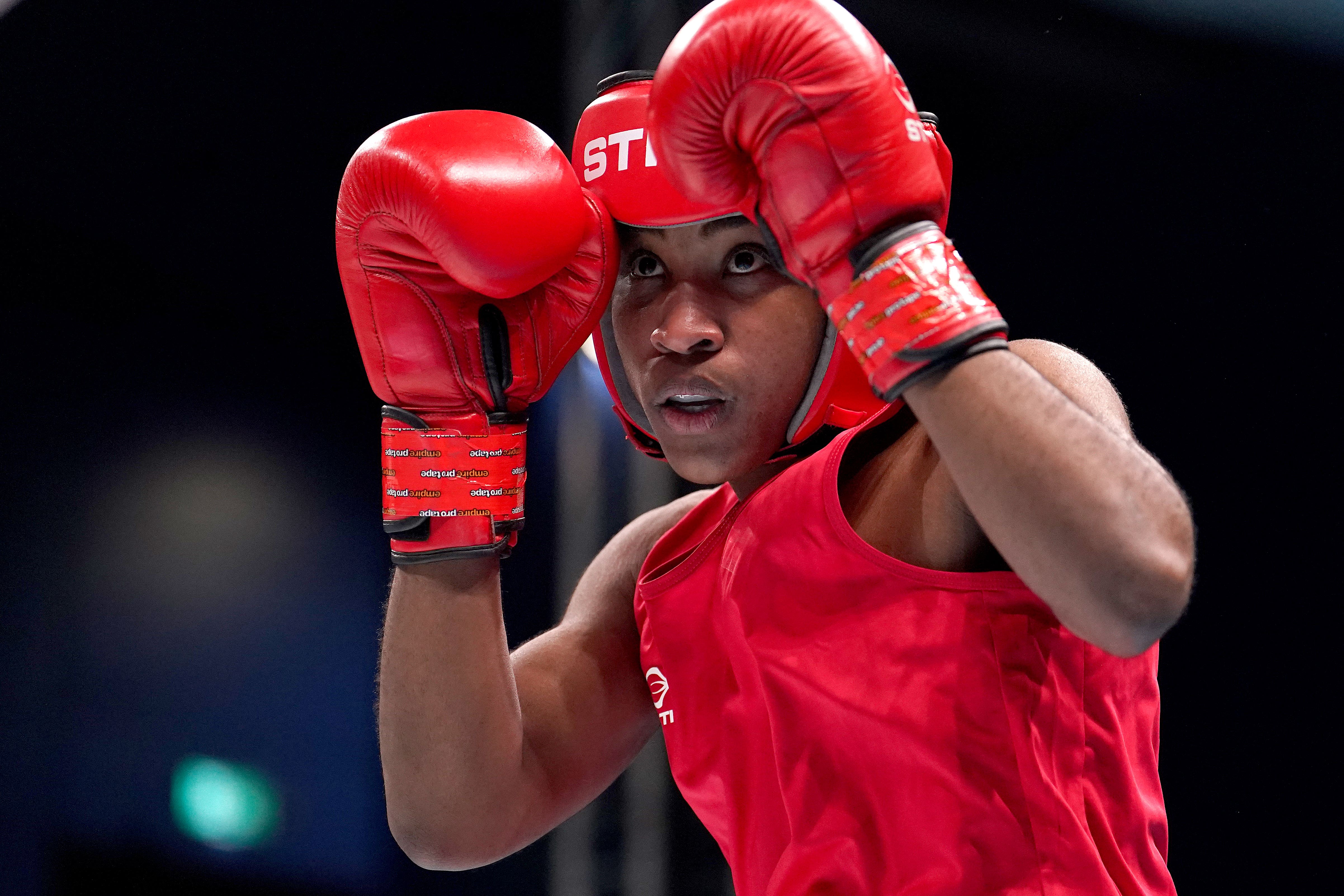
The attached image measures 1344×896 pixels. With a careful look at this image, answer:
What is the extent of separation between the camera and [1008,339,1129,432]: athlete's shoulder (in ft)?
3.84

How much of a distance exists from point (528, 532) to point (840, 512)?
8.38 feet

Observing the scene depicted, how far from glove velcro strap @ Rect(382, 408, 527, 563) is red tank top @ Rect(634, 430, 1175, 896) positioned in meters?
0.34

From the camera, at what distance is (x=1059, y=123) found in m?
2.22

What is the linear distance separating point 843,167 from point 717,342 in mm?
404

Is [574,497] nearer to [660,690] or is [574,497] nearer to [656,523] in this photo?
[656,523]

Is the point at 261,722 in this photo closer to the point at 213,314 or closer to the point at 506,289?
the point at 213,314

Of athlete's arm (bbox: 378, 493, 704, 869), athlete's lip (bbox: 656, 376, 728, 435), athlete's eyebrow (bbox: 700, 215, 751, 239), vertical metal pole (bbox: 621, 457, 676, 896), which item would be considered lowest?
vertical metal pole (bbox: 621, 457, 676, 896)

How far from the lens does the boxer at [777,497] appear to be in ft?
3.48

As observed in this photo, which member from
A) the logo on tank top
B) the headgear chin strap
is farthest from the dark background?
the logo on tank top

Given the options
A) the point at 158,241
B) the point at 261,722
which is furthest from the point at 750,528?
the point at 158,241

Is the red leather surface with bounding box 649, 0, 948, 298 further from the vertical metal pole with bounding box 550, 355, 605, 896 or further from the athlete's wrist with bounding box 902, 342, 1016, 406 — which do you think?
the vertical metal pole with bounding box 550, 355, 605, 896

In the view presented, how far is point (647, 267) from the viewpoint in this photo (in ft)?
5.20

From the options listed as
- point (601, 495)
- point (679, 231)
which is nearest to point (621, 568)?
point (679, 231)

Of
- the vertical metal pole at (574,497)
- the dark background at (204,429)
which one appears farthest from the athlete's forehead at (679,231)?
the vertical metal pole at (574,497)
